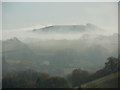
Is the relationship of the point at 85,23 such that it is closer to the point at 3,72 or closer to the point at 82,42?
the point at 82,42

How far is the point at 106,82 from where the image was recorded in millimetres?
2473

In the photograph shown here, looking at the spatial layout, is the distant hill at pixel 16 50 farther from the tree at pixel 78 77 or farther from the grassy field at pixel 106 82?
the grassy field at pixel 106 82

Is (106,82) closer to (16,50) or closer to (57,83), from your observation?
(57,83)

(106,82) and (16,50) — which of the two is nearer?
(106,82)

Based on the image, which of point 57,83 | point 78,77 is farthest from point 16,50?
point 78,77

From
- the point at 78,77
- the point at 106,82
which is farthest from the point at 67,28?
the point at 106,82

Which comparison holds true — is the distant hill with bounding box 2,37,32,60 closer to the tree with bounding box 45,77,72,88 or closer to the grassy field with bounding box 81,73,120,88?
the tree with bounding box 45,77,72,88

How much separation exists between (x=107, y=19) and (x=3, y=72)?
1649mm

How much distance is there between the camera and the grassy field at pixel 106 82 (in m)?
2.47

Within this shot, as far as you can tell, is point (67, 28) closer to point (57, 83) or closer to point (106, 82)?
point (57, 83)

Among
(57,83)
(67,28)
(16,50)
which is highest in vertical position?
(67,28)

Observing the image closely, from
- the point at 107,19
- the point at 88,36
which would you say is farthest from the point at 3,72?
the point at 107,19

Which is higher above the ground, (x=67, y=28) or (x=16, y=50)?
(x=67, y=28)

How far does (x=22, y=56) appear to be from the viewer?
8.64ft
